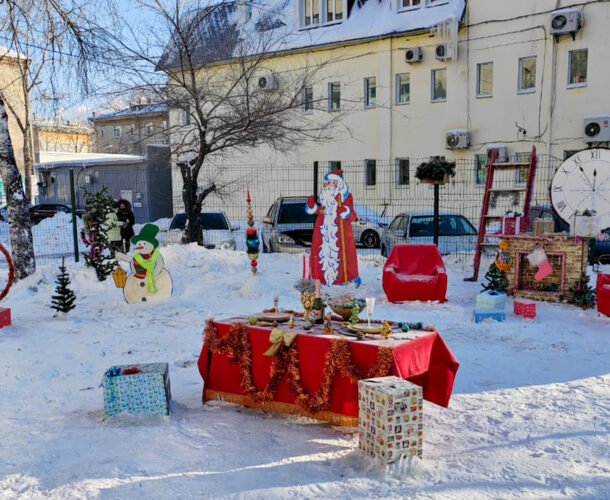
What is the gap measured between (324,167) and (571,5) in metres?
9.58

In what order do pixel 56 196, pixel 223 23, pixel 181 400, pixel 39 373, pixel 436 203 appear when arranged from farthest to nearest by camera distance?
pixel 56 196, pixel 223 23, pixel 436 203, pixel 39 373, pixel 181 400

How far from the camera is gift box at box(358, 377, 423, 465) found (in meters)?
3.61

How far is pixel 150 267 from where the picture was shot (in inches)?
345

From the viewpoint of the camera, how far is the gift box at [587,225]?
8.54m

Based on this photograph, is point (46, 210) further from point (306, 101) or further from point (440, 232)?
point (440, 232)

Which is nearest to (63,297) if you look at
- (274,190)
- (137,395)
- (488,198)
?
(137,395)

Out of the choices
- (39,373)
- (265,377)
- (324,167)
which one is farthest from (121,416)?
(324,167)

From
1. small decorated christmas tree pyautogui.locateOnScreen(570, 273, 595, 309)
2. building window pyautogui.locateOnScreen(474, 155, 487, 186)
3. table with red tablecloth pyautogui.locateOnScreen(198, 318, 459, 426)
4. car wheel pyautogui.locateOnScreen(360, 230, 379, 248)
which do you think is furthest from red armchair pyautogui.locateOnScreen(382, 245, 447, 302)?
building window pyautogui.locateOnScreen(474, 155, 487, 186)

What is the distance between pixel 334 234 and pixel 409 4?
50.4ft

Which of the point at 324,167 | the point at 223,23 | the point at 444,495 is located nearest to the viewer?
the point at 444,495

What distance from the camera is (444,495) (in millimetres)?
3354

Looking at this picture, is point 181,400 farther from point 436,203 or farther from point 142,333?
point 436,203

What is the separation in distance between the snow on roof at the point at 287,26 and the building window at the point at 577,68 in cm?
388

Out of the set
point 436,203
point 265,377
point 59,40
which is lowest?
point 265,377
